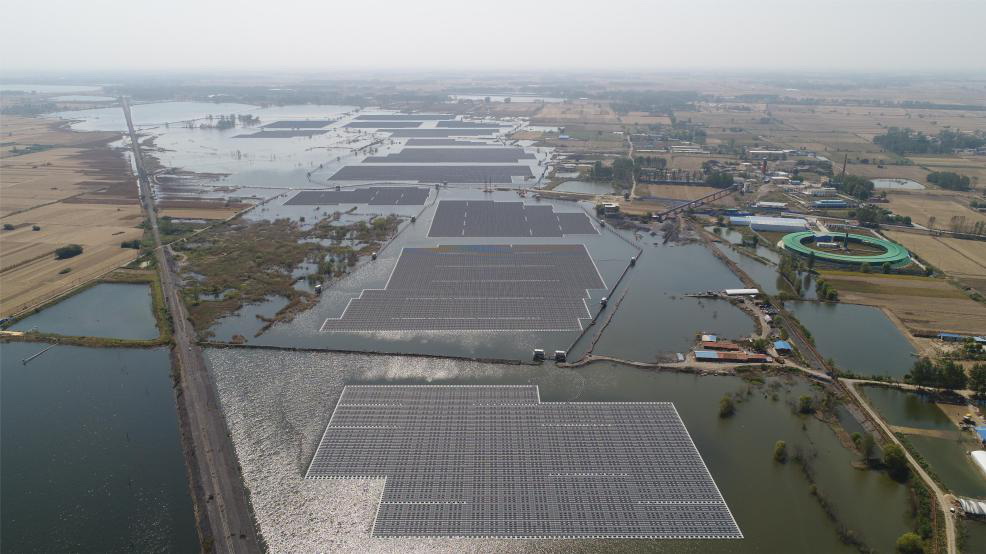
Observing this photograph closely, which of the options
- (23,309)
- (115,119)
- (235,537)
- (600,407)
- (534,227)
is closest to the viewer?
(235,537)

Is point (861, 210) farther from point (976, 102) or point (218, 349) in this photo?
point (976, 102)

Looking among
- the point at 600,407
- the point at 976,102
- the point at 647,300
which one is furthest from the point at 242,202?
the point at 976,102

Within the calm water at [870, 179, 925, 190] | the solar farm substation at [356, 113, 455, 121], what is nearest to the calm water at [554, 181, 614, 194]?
the calm water at [870, 179, 925, 190]

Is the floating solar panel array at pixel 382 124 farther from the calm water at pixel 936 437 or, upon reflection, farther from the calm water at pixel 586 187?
the calm water at pixel 936 437

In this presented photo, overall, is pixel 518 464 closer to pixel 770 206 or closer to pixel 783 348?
pixel 783 348

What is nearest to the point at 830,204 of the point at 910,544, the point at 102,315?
the point at 910,544

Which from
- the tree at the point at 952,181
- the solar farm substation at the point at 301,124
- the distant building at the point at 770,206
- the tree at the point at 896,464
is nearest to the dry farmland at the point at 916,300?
the tree at the point at 896,464

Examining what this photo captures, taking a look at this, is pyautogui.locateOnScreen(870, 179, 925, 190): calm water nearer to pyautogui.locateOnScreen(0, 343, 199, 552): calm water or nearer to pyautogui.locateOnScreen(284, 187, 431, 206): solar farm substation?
pyautogui.locateOnScreen(284, 187, 431, 206): solar farm substation
